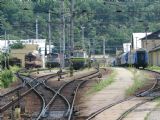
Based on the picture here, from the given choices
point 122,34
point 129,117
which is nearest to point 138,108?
point 129,117

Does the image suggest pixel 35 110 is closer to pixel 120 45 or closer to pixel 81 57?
pixel 81 57

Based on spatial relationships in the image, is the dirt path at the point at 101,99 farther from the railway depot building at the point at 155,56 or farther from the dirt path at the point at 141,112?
the railway depot building at the point at 155,56

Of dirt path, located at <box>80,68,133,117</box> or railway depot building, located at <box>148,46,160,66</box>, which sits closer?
dirt path, located at <box>80,68,133,117</box>

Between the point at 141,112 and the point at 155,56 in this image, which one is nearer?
the point at 141,112

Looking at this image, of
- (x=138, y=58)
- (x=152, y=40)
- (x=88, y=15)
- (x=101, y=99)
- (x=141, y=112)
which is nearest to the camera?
(x=141, y=112)

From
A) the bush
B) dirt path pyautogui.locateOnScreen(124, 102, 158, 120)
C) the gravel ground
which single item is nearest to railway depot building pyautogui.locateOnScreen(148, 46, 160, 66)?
the bush

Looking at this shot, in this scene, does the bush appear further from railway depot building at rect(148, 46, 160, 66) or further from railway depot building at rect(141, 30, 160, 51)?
railway depot building at rect(141, 30, 160, 51)

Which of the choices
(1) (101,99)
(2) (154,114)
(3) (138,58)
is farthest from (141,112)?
(3) (138,58)

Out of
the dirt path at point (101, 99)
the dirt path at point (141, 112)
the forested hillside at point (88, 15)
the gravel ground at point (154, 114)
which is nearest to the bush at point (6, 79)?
the forested hillside at point (88, 15)

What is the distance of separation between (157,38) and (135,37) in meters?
4.58

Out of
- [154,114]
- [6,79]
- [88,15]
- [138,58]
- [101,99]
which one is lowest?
[101,99]

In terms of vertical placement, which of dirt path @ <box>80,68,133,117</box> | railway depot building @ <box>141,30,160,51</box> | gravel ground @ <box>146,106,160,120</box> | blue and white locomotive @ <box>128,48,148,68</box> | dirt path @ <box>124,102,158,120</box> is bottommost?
dirt path @ <box>80,68,133,117</box>

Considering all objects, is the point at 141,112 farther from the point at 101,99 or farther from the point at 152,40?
the point at 152,40

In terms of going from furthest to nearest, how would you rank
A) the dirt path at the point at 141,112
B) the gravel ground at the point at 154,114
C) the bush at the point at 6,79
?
the bush at the point at 6,79
the dirt path at the point at 141,112
the gravel ground at the point at 154,114
